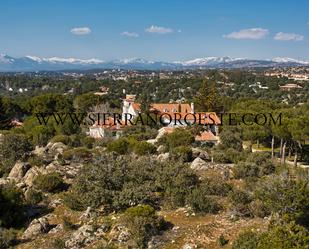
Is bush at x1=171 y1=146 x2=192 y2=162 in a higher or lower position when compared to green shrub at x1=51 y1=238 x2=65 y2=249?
higher

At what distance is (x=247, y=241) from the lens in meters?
12.9

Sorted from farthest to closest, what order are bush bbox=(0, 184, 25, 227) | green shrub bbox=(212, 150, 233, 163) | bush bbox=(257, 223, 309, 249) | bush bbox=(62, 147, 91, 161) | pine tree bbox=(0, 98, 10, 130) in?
1. pine tree bbox=(0, 98, 10, 130)
2. bush bbox=(62, 147, 91, 161)
3. green shrub bbox=(212, 150, 233, 163)
4. bush bbox=(0, 184, 25, 227)
5. bush bbox=(257, 223, 309, 249)

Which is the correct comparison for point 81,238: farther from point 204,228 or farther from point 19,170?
point 19,170

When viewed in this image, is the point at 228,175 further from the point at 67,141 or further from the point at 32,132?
the point at 32,132

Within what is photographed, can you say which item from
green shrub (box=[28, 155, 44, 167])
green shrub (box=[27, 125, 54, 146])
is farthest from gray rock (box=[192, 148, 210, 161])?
green shrub (box=[27, 125, 54, 146])

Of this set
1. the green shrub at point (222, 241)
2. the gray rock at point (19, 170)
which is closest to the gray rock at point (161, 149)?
the gray rock at point (19, 170)

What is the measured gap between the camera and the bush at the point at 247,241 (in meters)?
12.6

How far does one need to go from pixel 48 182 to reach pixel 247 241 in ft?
35.0

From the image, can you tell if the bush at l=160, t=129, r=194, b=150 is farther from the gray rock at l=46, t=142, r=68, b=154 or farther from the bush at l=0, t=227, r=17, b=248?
the bush at l=0, t=227, r=17, b=248

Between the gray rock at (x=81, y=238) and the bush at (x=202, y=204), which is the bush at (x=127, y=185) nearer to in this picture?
the bush at (x=202, y=204)

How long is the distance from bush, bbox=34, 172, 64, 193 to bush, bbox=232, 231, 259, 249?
9964 millimetres

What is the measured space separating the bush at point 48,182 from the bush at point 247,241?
9964 millimetres

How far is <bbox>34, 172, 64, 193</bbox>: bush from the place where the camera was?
2016 centimetres

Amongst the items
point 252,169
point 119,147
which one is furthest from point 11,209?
point 119,147
